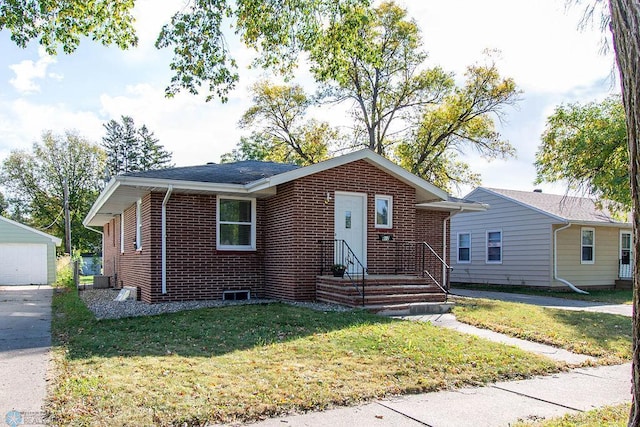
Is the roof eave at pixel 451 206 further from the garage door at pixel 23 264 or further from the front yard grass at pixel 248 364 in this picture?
the garage door at pixel 23 264

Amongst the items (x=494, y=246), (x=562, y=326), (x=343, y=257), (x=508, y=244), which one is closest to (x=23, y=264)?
(x=343, y=257)

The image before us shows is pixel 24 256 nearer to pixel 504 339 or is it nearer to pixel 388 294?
pixel 388 294

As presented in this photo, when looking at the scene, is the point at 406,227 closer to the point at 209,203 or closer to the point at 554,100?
the point at 209,203

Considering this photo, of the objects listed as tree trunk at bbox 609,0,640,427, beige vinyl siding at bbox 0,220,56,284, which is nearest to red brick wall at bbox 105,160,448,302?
tree trunk at bbox 609,0,640,427

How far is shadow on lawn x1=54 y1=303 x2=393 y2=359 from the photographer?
707cm

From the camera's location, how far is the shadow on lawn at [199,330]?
7.07 meters

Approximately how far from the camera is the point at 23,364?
643 centimetres

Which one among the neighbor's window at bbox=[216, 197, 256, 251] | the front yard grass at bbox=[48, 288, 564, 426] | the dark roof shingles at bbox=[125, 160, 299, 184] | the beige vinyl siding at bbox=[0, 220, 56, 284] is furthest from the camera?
the beige vinyl siding at bbox=[0, 220, 56, 284]

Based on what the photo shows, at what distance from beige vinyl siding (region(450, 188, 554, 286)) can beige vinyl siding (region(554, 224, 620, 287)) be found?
2.45 ft

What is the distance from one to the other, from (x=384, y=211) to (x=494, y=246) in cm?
1030

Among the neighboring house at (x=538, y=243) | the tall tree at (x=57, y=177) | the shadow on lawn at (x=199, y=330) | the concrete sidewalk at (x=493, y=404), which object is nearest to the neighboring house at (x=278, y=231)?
the shadow on lawn at (x=199, y=330)

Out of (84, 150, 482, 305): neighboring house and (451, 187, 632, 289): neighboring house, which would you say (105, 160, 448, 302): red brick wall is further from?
(451, 187, 632, 289): neighboring house

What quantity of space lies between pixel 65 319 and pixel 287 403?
7516 mm

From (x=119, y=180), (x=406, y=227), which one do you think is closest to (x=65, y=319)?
(x=119, y=180)
